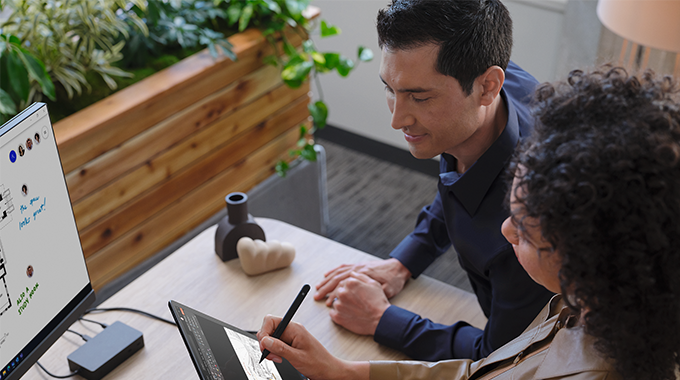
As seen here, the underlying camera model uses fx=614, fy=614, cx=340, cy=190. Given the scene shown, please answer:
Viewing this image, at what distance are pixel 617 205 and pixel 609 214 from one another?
1cm

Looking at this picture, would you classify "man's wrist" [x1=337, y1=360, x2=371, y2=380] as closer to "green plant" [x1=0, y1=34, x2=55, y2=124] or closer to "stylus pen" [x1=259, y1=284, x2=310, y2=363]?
"stylus pen" [x1=259, y1=284, x2=310, y2=363]

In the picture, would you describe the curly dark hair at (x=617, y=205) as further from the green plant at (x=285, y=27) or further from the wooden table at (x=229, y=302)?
the green plant at (x=285, y=27)

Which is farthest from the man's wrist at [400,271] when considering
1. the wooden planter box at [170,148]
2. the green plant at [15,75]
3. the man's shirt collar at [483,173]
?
the green plant at [15,75]

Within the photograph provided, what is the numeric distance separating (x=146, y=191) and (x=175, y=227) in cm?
23

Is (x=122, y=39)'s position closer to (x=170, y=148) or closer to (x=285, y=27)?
(x=170, y=148)

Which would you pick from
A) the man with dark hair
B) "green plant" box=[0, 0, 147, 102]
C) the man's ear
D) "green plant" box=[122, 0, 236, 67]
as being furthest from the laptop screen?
"green plant" box=[122, 0, 236, 67]

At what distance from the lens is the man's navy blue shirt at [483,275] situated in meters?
1.13

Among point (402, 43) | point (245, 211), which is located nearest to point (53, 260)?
point (245, 211)

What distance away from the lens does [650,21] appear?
1.83 m

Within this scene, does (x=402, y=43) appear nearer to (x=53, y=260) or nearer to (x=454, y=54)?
(x=454, y=54)

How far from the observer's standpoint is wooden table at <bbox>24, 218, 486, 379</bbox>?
1166 mm

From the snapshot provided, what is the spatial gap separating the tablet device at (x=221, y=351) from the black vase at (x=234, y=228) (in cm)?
32

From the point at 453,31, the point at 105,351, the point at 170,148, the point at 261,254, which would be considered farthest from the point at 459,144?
the point at 170,148

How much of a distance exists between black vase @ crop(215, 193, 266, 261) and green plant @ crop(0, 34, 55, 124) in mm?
705
